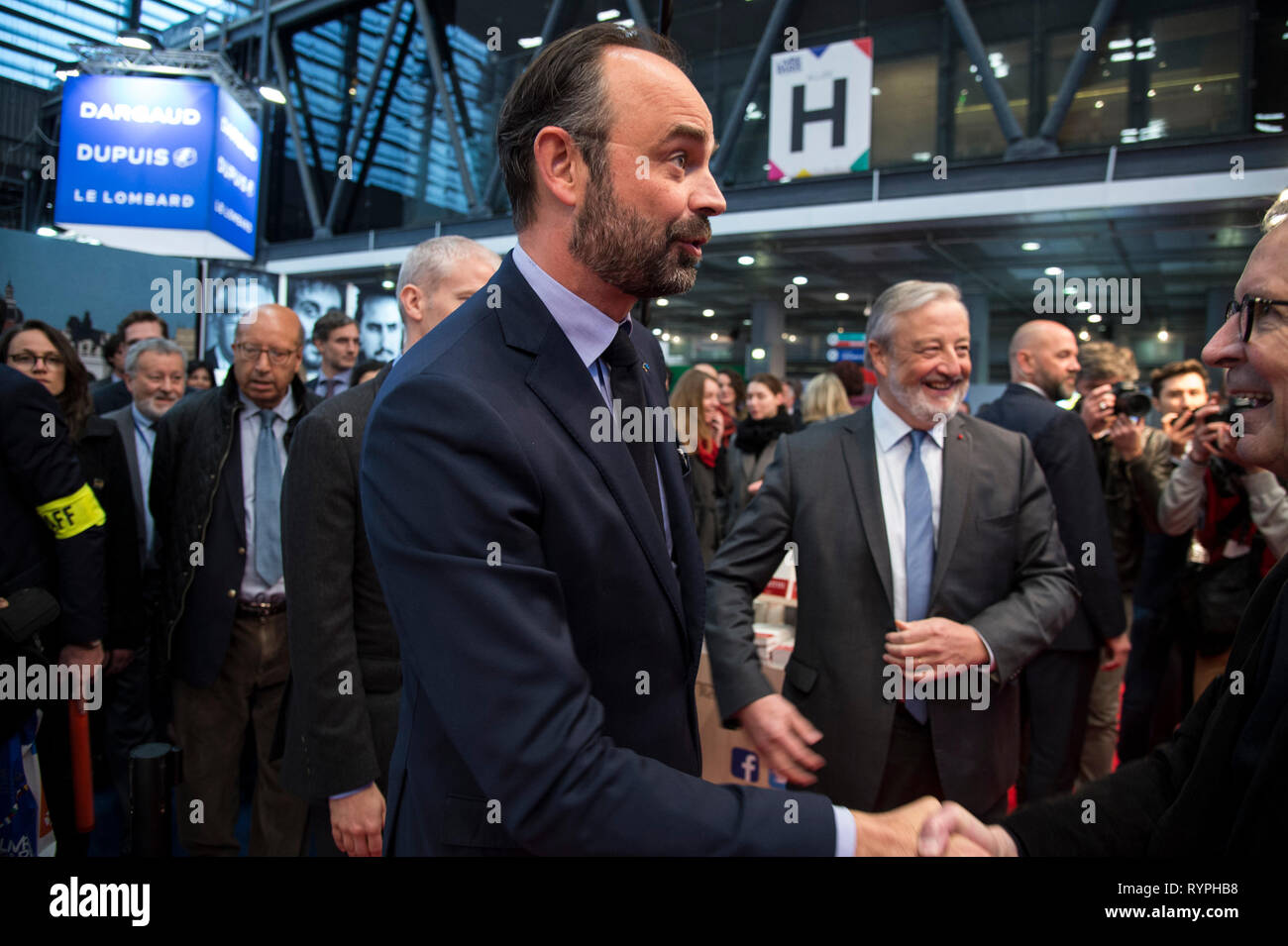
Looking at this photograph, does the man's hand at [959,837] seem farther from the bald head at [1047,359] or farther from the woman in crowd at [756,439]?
the woman in crowd at [756,439]

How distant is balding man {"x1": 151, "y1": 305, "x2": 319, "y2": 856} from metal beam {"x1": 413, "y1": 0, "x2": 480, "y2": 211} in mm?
11497

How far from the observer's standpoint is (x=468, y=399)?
954 mm

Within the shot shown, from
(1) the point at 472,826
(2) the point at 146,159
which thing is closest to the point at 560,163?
(1) the point at 472,826

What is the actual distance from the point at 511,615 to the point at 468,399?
0.26m

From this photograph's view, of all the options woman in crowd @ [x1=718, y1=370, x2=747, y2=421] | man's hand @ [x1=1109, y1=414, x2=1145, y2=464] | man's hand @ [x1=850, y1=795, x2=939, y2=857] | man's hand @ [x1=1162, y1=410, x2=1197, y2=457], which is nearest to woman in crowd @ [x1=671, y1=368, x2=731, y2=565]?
woman in crowd @ [x1=718, y1=370, x2=747, y2=421]

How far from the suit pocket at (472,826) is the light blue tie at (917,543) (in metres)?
1.29

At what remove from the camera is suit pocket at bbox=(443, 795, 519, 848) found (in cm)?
103

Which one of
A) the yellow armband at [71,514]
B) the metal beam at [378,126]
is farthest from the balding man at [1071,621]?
the metal beam at [378,126]

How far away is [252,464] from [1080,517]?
3.13 metres

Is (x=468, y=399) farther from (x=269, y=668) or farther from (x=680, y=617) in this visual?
(x=269, y=668)

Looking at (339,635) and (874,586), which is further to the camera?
(874,586)

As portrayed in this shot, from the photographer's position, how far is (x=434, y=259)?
2.14 meters

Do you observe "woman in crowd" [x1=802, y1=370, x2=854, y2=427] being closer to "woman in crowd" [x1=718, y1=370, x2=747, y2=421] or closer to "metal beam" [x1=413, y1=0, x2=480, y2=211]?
"woman in crowd" [x1=718, y1=370, x2=747, y2=421]

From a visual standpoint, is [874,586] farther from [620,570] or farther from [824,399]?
[824,399]
